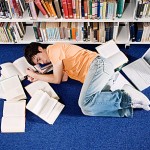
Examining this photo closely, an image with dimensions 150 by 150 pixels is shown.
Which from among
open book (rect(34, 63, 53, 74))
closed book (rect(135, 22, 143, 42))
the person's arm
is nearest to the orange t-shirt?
the person's arm

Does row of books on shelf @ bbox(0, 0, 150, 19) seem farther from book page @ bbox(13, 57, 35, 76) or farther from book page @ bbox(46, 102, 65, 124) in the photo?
book page @ bbox(46, 102, 65, 124)

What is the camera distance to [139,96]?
2256mm

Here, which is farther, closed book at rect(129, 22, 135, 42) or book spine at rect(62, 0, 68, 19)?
closed book at rect(129, 22, 135, 42)

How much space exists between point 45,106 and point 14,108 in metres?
0.30

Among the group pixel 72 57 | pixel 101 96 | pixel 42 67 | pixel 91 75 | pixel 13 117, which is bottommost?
pixel 13 117

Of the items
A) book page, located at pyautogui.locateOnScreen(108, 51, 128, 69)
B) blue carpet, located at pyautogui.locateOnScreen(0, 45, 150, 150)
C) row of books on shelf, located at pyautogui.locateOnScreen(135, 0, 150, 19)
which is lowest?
blue carpet, located at pyautogui.locateOnScreen(0, 45, 150, 150)

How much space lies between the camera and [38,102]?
2.34 m

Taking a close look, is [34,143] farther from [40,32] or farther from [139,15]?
[139,15]

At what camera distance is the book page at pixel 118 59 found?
247 centimetres

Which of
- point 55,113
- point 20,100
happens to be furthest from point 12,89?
point 55,113

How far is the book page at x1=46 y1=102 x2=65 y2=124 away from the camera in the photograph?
2316 millimetres

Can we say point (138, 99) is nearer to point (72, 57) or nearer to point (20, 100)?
point (72, 57)

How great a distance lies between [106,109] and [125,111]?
7.2 inches

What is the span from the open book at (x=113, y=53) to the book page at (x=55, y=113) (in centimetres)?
65
